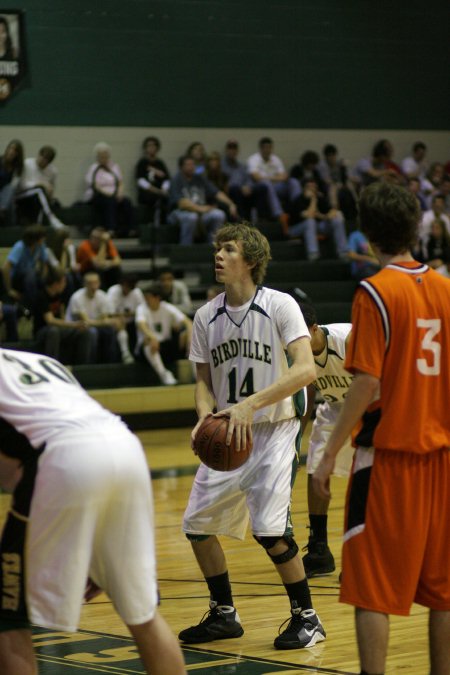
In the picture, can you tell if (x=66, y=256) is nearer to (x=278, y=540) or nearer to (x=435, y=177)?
(x=435, y=177)

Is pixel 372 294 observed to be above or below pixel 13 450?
above

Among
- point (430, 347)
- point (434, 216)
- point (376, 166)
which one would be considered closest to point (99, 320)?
point (434, 216)

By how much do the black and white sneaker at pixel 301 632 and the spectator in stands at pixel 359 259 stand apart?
11.3 metres

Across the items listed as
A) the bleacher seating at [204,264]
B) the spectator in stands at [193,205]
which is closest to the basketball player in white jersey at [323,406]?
the bleacher seating at [204,264]

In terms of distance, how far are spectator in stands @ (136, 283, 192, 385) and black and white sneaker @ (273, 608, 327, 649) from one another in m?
8.32

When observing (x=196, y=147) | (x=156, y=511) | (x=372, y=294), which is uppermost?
(x=196, y=147)

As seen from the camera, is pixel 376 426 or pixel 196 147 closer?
pixel 376 426

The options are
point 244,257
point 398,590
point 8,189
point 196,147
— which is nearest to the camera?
point 398,590

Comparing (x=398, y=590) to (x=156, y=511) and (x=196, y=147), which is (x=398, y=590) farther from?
(x=196, y=147)

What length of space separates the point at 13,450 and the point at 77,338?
972 centimetres

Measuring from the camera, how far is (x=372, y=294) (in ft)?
12.2

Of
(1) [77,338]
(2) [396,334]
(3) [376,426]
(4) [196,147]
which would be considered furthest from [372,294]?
(4) [196,147]

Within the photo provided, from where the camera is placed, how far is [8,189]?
1462 cm

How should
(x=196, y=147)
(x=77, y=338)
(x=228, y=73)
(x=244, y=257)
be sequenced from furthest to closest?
(x=228, y=73) → (x=196, y=147) → (x=77, y=338) → (x=244, y=257)
